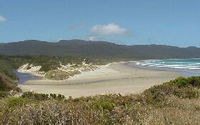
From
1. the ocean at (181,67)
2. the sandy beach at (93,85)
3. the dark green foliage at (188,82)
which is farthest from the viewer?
the ocean at (181,67)

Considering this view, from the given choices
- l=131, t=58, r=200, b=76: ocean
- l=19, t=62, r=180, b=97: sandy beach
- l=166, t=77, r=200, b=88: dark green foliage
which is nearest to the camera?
l=166, t=77, r=200, b=88: dark green foliage

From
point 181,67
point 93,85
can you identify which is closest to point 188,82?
point 93,85

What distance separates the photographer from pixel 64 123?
605 cm

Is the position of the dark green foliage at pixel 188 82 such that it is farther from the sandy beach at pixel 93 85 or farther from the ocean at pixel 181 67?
the ocean at pixel 181 67

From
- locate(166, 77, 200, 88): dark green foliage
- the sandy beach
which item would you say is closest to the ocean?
the sandy beach

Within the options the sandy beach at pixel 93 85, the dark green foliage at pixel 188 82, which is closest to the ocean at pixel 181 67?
the sandy beach at pixel 93 85

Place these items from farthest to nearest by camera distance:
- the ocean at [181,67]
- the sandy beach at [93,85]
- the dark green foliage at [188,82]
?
1. the ocean at [181,67]
2. the sandy beach at [93,85]
3. the dark green foliage at [188,82]

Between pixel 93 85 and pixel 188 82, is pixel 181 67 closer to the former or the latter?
pixel 93 85

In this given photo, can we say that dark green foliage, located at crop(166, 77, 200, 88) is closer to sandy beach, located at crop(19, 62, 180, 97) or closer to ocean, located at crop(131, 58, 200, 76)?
sandy beach, located at crop(19, 62, 180, 97)

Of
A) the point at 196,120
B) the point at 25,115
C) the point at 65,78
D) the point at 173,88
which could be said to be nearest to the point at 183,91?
the point at 173,88

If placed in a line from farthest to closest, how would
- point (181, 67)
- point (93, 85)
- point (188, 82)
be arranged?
point (181, 67), point (93, 85), point (188, 82)

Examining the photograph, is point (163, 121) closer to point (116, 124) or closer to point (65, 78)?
point (116, 124)

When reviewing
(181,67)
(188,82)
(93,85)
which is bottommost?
(93,85)

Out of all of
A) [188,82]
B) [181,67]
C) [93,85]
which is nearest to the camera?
[188,82]
